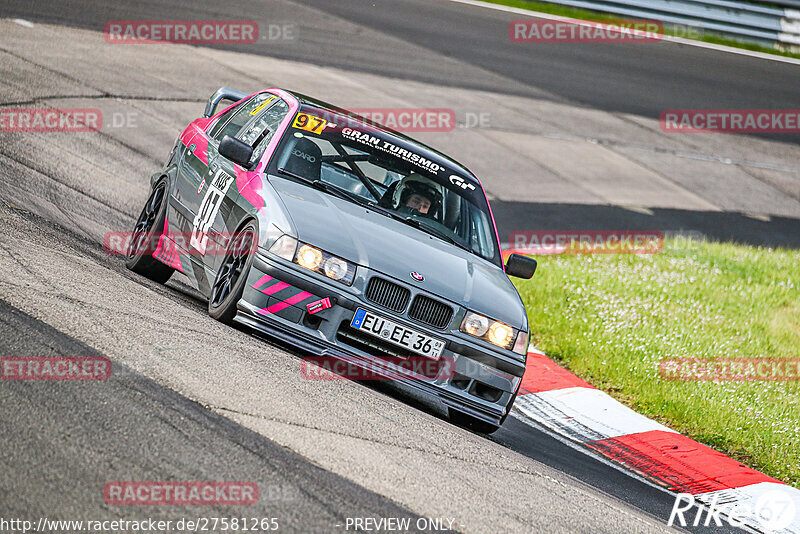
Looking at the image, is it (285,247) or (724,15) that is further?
(724,15)

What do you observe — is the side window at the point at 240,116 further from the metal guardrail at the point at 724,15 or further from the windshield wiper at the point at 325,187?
the metal guardrail at the point at 724,15

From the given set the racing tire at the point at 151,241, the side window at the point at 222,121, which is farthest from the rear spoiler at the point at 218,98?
the racing tire at the point at 151,241

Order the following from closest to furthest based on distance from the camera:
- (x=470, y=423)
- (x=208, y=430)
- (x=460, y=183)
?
(x=208, y=430), (x=470, y=423), (x=460, y=183)

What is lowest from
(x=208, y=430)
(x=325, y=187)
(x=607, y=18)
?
(x=208, y=430)

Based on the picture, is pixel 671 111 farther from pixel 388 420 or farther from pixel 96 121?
pixel 388 420

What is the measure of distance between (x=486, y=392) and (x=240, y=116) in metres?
3.23

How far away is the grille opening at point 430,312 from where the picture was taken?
6.14 metres

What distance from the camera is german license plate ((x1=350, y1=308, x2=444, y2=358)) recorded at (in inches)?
238

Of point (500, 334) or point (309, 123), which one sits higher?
point (309, 123)

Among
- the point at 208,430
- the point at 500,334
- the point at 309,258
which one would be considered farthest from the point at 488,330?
the point at 208,430

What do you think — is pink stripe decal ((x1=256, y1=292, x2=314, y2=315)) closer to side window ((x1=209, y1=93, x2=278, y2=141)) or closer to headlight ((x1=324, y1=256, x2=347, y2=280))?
headlight ((x1=324, y1=256, x2=347, y2=280))

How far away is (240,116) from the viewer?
819 cm

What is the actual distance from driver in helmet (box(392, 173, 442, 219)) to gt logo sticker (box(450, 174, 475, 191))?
21 centimetres

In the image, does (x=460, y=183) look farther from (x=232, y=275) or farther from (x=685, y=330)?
(x=685, y=330)
